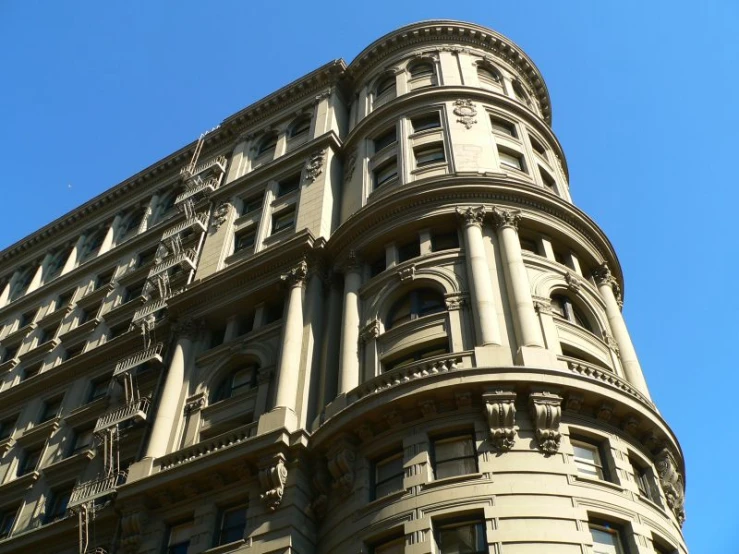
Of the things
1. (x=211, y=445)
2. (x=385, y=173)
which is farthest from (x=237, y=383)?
(x=385, y=173)

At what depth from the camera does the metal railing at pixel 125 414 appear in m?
34.0

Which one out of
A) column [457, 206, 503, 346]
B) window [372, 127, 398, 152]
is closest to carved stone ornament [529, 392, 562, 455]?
column [457, 206, 503, 346]

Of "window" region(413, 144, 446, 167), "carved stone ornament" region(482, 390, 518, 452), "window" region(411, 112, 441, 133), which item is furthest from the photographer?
"window" region(411, 112, 441, 133)

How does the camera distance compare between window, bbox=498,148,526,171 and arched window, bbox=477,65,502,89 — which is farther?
arched window, bbox=477,65,502,89

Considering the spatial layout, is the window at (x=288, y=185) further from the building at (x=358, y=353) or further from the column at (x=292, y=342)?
the column at (x=292, y=342)

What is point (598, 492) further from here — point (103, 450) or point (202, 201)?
point (202, 201)

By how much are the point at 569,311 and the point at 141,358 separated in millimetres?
20565

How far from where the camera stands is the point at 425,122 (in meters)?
39.8

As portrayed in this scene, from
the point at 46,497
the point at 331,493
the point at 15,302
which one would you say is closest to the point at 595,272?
the point at 331,493

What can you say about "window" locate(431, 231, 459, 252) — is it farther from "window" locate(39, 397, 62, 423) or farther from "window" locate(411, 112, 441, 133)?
"window" locate(39, 397, 62, 423)

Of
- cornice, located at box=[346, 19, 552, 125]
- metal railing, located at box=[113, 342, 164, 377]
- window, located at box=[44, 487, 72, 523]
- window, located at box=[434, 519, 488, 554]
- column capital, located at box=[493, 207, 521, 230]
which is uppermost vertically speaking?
cornice, located at box=[346, 19, 552, 125]

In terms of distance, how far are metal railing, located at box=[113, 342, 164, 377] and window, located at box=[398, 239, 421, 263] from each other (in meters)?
12.8

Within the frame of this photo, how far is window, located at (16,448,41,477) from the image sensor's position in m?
38.2

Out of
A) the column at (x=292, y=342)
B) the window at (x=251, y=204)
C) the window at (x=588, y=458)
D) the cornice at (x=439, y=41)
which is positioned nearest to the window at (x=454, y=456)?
the window at (x=588, y=458)
